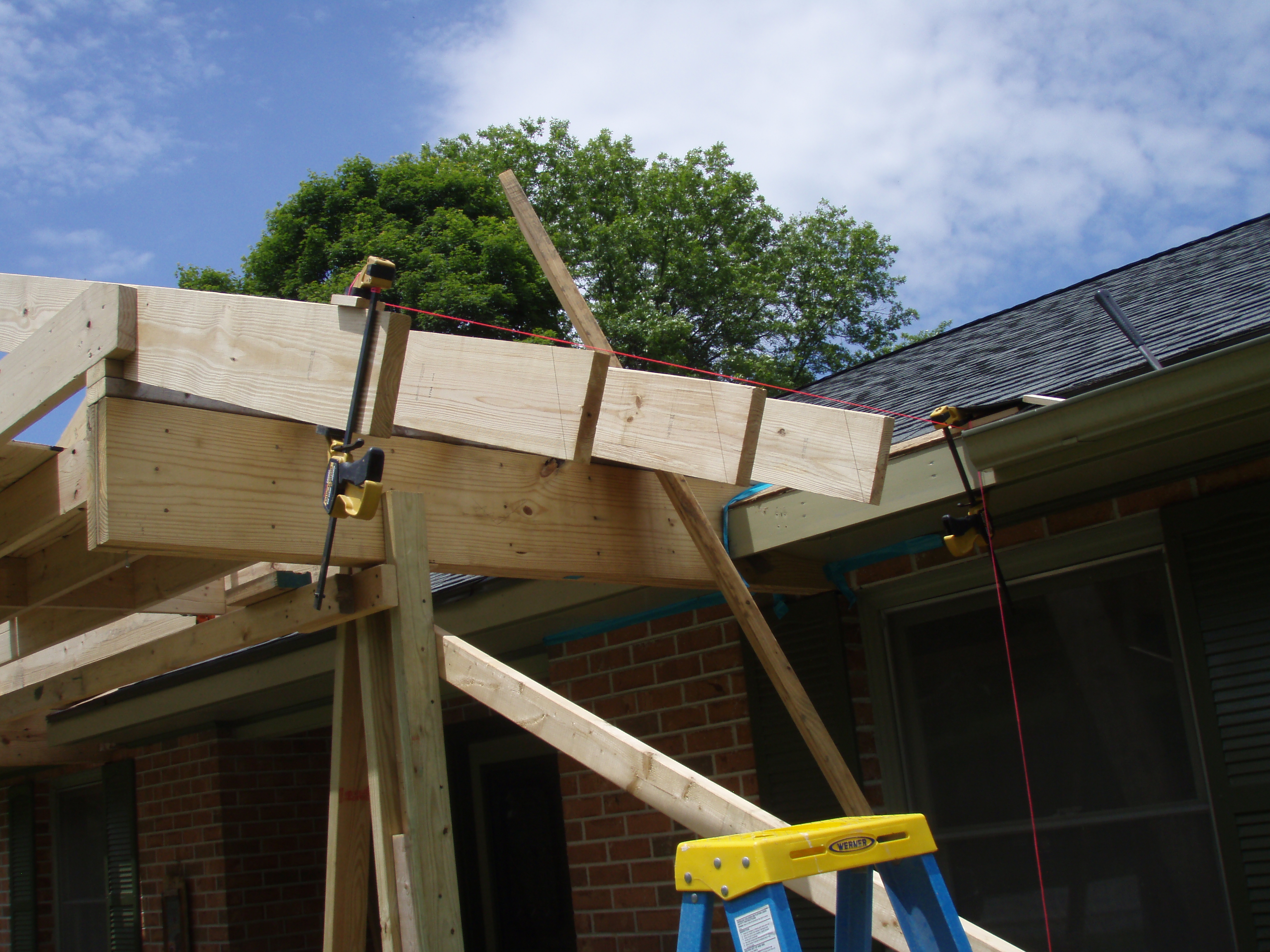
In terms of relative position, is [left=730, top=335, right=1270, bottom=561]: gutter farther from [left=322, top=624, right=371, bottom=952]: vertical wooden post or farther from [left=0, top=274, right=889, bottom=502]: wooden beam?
[left=322, top=624, right=371, bottom=952]: vertical wooden post

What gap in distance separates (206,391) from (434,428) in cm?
52

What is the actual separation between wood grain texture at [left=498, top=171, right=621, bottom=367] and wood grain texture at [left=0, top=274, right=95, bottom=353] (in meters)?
1.27

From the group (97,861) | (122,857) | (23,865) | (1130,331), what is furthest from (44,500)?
(23,865)

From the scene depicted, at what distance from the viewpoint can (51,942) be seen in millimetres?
8570

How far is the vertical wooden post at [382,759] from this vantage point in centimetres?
266

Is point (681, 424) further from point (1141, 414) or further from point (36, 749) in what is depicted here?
point (36, 749)

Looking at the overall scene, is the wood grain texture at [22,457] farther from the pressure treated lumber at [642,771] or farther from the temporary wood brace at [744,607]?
the temporary wood brace at [744,607]

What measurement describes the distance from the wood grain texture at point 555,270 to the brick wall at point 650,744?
1.50 metres

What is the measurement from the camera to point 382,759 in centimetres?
279

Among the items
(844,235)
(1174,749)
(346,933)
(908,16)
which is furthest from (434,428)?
(844,235)

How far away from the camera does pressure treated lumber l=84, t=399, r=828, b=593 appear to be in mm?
2484

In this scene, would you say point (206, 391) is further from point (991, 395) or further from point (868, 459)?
point (991, 395)

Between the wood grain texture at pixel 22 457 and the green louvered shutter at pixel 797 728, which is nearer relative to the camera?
the wood grain texture at pixel 22 457

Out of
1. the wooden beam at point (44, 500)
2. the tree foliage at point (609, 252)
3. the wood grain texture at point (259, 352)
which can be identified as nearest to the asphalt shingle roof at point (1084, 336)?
the wood grain texture at point (259, 352)
